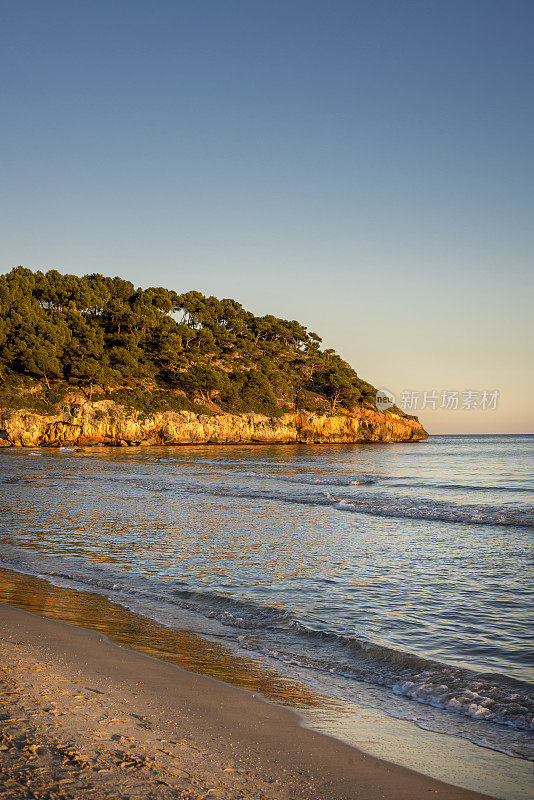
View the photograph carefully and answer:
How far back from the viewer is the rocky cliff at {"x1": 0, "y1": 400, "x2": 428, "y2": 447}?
61.2 metres

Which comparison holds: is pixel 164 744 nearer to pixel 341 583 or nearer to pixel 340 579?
pixel 341 583

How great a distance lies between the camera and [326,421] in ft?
283

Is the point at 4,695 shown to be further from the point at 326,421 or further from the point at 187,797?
the point at 326,421

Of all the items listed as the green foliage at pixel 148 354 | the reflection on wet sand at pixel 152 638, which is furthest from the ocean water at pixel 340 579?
the green foliage at pixel 148 354

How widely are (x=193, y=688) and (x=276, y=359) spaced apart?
96075mm

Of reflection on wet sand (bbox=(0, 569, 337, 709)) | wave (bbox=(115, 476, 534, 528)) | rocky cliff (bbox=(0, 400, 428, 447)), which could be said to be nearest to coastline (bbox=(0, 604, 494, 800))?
reflection on wet sand (bbox=(0, 569, 337, 709))

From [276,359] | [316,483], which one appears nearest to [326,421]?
[276,359]

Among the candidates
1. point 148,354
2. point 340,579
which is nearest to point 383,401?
point 148,354

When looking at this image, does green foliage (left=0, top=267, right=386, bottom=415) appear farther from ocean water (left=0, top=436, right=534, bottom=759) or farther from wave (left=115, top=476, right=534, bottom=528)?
ocean water (left=0, top=436, right=534, bottom=759)

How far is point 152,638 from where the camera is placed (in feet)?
21.2

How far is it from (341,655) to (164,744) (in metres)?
2.88

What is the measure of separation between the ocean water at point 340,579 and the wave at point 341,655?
20 millimetres

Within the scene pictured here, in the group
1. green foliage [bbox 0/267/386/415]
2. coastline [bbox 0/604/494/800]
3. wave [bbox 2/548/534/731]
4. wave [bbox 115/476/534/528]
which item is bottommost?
wave [bbox 115/476/534/528]

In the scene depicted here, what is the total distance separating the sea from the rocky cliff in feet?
141
